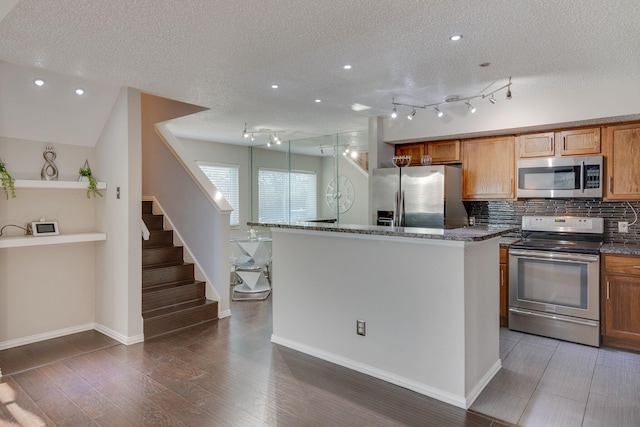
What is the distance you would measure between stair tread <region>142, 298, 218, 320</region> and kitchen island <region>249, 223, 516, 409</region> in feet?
4.47

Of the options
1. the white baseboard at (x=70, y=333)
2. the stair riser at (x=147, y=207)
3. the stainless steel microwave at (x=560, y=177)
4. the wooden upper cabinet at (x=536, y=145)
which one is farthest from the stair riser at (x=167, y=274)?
the wooden upper cabinet at (x=536, y=145)

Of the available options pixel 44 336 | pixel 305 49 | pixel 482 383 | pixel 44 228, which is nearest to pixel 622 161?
pixel 482 383

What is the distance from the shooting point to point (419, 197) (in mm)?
4473

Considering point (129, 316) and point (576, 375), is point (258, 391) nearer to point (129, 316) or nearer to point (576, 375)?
point (129, 316)

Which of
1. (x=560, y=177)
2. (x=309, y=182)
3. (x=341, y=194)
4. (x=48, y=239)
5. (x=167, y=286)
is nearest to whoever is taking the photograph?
(x=48, y=239)

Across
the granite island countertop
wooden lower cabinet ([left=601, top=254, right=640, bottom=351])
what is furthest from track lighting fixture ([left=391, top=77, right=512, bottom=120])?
wooden lower cabinet ([left=601, top=254, right=640, bottom=351])

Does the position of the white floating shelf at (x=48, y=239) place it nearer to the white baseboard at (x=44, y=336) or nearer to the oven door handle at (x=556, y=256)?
the white baseboard at (x=44, y=336)

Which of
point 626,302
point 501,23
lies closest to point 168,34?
point 501,23

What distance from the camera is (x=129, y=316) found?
144 inches

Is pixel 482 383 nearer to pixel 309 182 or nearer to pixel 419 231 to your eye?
pixel 419 231

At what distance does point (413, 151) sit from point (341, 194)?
5.85 feet

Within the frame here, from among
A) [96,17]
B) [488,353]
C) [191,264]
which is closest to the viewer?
[96,17]

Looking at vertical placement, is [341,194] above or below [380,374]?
above

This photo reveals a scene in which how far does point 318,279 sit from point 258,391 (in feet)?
3.31
